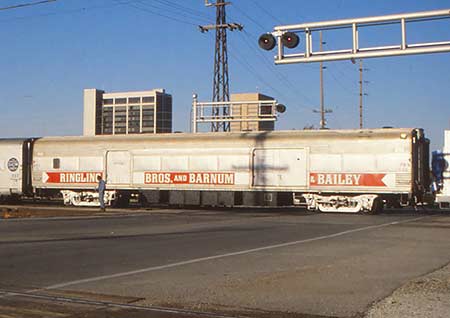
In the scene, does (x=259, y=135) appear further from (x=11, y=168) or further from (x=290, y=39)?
(x=11, y=168)

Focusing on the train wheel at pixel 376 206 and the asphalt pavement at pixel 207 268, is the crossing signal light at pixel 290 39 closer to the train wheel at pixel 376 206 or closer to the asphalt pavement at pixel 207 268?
the asphalt pavement at pixel 207 268

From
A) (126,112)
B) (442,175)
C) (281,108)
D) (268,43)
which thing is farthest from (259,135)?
(126,112)

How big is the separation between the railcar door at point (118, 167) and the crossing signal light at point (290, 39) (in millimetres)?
14689

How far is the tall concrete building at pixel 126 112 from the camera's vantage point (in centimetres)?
6862

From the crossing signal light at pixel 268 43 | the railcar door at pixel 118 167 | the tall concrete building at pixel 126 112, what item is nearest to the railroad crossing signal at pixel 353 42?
the crossing signal light at pixel 268 43

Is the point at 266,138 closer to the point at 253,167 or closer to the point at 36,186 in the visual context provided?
the point at 253,167

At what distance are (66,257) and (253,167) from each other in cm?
1822

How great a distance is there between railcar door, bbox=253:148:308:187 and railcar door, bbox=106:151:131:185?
23.8ft

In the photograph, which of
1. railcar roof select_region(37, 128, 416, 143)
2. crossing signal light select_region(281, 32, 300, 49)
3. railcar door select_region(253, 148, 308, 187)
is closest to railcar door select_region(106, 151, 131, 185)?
railcar roof select_region(37, 128, 416, 143)

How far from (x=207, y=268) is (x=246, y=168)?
62.4 ft

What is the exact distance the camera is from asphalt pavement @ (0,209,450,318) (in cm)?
785

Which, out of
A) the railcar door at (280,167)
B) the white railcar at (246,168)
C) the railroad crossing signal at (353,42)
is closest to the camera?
the railroad crossing signal at (353,42)

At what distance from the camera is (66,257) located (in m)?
12.3

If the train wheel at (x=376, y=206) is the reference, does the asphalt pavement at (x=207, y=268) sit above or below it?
below
